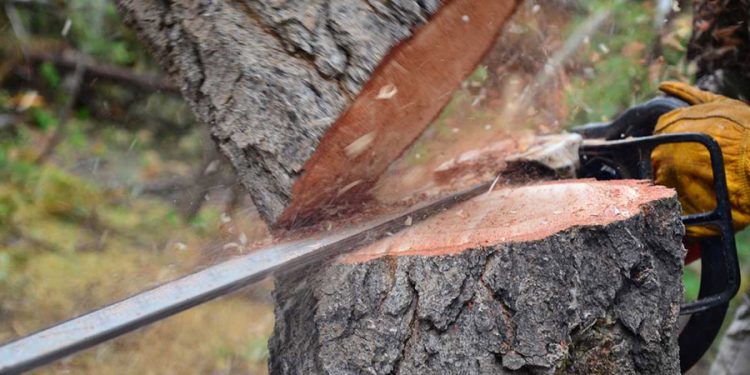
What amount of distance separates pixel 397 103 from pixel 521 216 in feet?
1.39

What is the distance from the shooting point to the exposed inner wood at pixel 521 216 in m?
1.44

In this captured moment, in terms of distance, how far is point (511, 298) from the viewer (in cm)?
138

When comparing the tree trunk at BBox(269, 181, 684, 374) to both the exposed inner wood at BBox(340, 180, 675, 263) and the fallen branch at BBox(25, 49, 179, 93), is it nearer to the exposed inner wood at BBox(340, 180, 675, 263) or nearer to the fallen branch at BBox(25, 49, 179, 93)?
the exposed inner wood at BBox(340, 180, 675, 263)

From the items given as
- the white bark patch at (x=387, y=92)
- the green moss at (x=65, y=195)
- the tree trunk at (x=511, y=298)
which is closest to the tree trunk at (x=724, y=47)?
the tree trunk at (x=511, y=298)

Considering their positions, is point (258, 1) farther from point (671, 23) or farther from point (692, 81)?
point (671, 23)

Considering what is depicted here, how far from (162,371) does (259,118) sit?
1720 mm

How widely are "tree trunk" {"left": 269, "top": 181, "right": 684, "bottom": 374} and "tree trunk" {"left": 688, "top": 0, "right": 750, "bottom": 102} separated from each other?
1222 mm

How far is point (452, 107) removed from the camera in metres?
2.32

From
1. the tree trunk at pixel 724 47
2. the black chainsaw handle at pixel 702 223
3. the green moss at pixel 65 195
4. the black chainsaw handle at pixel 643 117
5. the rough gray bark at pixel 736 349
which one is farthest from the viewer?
the green moss at pixel 65 195

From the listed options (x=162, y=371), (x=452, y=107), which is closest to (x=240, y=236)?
(x=452, y=107)

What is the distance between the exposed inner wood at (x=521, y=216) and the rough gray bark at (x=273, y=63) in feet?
1.09

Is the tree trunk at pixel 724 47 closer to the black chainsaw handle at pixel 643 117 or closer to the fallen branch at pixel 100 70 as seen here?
the black chainsaw handle at pixel 643 117

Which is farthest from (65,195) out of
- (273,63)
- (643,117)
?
(643,117)

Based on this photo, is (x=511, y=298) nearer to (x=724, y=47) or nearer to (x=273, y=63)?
(x=273, y=63)
